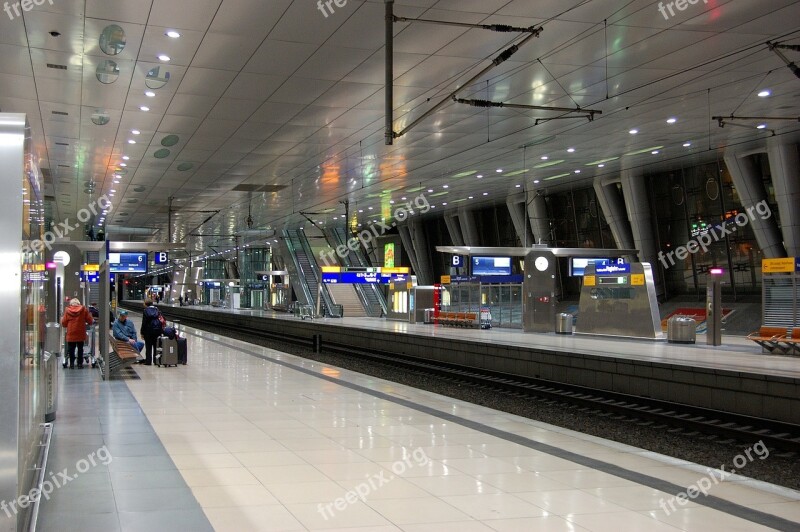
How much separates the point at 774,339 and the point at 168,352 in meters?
12.7

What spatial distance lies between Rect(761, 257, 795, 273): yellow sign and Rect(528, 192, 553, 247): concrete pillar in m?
17.2

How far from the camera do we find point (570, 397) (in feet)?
43.9

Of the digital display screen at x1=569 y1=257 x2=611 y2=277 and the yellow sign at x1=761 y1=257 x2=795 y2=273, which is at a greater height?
the digital display screen at x1=569 y1=257 x2=611 y2=277

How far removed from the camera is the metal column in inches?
875

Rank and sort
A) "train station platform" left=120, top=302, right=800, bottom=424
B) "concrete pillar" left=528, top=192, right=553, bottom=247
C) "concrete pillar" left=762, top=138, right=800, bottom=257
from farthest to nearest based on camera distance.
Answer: "concrete pillar" left=528, top=192, right=553, bottom=247
"concrete pillar" left=762, top=138, right=800, bottom=257
"train station platform" left=120, top=302, right=800, bottom=424

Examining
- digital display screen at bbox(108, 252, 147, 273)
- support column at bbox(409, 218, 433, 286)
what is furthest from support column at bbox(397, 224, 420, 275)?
digital display screen at bbox(108, 252, 147, 273)

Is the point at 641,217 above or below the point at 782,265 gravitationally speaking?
above

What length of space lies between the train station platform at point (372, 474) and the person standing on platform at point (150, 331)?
539cm

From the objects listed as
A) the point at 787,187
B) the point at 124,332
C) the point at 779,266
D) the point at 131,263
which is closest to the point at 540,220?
the point at 787,187

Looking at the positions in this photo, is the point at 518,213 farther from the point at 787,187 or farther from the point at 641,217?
the point at 787,187

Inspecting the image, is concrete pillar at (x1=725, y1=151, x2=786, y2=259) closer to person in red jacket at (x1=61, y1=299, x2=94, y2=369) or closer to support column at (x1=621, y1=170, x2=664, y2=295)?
support column at (x1=621, y1=170, x2=664, y2=295)

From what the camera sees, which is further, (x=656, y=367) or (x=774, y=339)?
(x=774, y=339)

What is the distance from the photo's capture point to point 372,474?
667 cm

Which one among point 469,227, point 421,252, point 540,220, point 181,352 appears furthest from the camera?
point 421,252
